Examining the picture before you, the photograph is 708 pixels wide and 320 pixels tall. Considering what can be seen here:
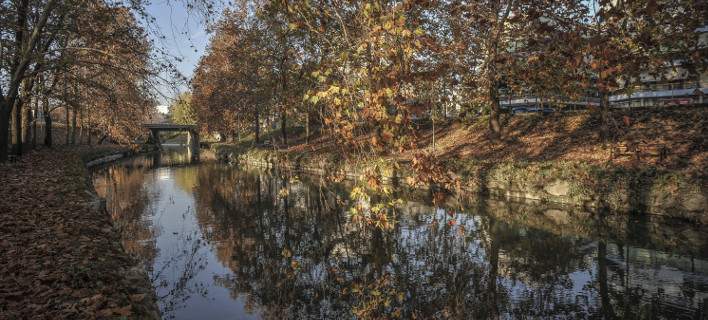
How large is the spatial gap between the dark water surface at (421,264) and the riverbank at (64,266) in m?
1.56

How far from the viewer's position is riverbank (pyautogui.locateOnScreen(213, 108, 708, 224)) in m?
14.7

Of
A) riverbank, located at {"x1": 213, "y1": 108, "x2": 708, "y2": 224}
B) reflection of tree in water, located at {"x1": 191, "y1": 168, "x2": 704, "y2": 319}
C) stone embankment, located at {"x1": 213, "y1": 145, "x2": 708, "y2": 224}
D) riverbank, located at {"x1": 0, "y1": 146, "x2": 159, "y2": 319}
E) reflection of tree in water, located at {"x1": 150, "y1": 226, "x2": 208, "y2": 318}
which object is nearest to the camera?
riverbank, located at {"x1": 0, "y1": 146, "x2": 159, "y2": 319}

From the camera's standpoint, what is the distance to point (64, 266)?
23.2ft

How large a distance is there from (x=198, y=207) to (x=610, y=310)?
53.9ft

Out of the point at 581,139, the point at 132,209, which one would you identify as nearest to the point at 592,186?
the point at 581,139

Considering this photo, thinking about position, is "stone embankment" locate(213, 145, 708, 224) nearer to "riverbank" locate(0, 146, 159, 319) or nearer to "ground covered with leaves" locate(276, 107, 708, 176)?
"ground covered with leaves" locate(276, 107, 708, 176)

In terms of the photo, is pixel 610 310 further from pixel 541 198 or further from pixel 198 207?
pixel 198 207

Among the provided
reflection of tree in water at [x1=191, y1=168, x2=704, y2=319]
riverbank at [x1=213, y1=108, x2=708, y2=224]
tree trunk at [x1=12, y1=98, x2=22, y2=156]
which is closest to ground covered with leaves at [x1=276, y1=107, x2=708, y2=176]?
riverbank at [x1=213, y1=108, x2=708, y2=224]

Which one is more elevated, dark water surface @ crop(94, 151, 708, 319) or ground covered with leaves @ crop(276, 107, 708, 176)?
ground covered with leaves @ crop(276, 107, 708, 176)

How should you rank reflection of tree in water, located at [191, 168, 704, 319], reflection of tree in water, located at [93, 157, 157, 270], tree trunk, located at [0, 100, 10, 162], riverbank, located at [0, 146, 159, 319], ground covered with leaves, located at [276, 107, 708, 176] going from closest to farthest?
riverbank, located at [0, 146, 159, 319] → reflection of tree in water, located at [191, 168, 704, 319] → reflection of tree in water, located at [93, 157, 157, 270] → ground covered with leaves, located at [276, 107, 708, 176] → tree trunk, located at [0, 100, 10, 162]

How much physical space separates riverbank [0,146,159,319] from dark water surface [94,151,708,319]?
156cm

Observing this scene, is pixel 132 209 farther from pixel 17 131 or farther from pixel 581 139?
pixel 581 139

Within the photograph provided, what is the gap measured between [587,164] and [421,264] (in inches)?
432

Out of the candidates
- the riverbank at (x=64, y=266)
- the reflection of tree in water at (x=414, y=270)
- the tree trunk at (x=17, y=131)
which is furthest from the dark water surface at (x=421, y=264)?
the tree trunk at (x=17, y=131)
